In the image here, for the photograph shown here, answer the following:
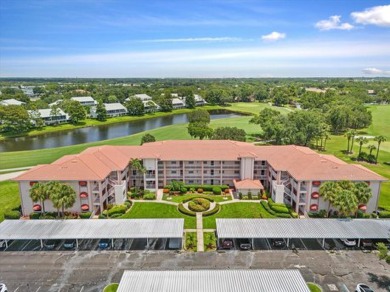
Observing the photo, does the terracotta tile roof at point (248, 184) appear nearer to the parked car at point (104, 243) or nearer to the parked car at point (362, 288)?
the parked car at point (104, 243)

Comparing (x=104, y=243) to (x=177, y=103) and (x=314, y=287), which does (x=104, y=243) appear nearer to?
(x=314, y=287)

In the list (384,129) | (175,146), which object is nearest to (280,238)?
(175,146)

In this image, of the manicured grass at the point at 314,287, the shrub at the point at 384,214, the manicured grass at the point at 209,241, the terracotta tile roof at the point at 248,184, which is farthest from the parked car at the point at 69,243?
the shrub at the point at 384,214

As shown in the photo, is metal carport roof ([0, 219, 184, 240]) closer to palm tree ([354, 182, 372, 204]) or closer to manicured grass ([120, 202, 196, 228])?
manicured grass ([120, 202, 196, 228])

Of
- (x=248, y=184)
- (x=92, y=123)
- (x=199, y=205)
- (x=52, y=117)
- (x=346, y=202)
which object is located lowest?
(x=199, y=205)

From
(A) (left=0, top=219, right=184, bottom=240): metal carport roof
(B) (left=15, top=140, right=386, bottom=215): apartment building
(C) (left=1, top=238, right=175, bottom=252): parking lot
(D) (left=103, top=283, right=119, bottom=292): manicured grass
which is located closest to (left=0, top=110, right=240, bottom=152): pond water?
(B) (left=15, top=140, right=386, bottom=215): apartment building

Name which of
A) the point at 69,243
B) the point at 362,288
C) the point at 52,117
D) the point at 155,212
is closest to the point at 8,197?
the point at 69,243
